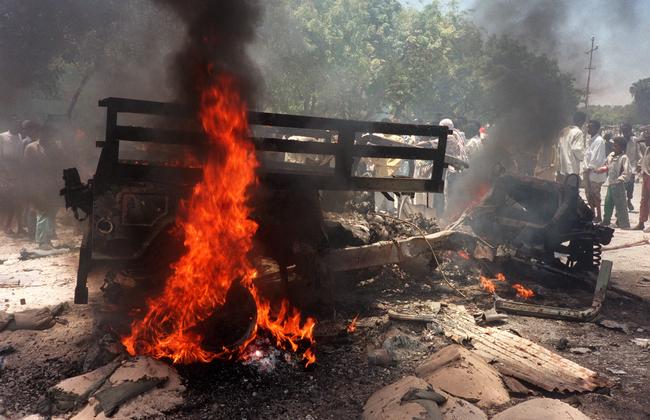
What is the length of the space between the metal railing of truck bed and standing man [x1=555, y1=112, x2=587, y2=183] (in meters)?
8.96

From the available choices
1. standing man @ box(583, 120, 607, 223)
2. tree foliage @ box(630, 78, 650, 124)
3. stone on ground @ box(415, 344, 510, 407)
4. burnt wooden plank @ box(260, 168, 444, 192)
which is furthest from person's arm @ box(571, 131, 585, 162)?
tree foliage @ box(630, 78, 650, 124)

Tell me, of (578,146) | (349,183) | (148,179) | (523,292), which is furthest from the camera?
(578,146)

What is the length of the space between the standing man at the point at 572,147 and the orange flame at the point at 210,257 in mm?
10797

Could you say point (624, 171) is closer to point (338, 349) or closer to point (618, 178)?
point (618, 178)

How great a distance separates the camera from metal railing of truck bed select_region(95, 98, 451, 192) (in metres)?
4.36

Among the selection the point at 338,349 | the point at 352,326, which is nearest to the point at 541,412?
the point at 338,349

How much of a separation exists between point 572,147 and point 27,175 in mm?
12574

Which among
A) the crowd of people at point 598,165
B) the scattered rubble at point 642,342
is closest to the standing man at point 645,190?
the crowd of people at point 598,165

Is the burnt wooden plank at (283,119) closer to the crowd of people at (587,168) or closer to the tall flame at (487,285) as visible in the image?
the tall flame at (487,285)

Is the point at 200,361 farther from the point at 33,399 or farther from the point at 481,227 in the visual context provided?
the point at 481,227

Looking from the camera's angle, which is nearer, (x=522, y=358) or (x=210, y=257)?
(x=210, y=257)

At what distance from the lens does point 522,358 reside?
4742 mm

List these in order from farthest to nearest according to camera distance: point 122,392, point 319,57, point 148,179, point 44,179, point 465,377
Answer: point 319,57 < point 44,179 < point 148,179 < point 465,377 < point 122,392

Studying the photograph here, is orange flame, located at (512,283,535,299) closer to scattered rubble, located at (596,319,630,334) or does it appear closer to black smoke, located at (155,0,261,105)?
scattered rubble, located at (596,319,630,334)
